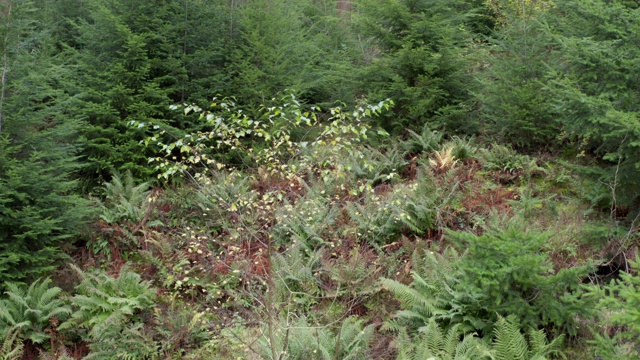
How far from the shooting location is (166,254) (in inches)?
306

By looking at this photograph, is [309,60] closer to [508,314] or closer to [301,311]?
[301,311]

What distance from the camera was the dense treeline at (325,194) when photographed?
216 inches

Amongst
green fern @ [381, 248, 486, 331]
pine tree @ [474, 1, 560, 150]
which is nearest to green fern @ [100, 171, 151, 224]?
green fern @ [381, 248, 486, 331]

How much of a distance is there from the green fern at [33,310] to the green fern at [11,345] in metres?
0.08

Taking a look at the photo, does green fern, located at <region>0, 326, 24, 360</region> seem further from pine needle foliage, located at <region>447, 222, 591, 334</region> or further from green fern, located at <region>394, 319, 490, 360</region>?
pine needle foliage, located at <region>447, 222, 591, 334</region>

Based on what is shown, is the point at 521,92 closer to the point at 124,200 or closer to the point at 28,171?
the point at 124,200

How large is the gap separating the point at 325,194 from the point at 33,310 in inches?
175

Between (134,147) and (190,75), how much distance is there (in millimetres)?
2053

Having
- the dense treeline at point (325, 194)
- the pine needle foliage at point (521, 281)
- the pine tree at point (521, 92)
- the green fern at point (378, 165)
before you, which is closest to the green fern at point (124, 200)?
the dense treeline at point (325, 194)

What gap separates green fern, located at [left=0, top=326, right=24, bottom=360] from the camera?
6109mm

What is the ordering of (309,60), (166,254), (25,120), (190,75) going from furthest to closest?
(309,60) < (190,75) < (166,254) < (25,120)

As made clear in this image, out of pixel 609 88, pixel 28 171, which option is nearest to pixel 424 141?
pixel 609 88

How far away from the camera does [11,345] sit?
6359 millimetres

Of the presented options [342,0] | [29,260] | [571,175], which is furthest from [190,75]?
[342,0]
